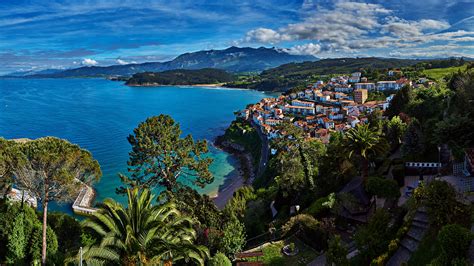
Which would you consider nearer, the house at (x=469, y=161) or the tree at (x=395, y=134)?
the house at (x=469, y=161)

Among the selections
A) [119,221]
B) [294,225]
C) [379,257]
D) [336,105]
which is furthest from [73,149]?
[336,105]

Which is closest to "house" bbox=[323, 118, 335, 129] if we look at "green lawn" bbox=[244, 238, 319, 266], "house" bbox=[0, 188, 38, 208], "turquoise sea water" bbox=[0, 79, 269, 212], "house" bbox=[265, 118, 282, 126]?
"house" bbox=[265, 118, 282, 126]

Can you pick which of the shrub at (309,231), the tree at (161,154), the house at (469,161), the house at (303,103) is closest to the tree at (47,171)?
the tree at (161,154)

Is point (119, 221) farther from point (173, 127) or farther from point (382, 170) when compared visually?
point (382, 170)

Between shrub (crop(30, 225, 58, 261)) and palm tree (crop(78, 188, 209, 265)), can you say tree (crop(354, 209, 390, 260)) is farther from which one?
shrub (crop(30, 225, 58, 261))

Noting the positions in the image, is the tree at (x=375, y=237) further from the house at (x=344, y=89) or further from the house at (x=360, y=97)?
the house at (x=344, y=89)

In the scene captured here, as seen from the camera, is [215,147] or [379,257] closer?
[379,257]

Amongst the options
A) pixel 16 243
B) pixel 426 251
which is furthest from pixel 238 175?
pixel 426 251

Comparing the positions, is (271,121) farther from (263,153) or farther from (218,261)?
(218,261)
